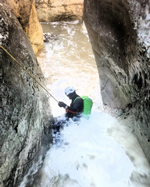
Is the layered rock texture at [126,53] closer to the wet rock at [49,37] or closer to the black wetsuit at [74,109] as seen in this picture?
the black wetsuit at [74,109]

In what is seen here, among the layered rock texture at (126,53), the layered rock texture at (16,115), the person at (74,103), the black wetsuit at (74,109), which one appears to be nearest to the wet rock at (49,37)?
the layered rock texture at (126,53)

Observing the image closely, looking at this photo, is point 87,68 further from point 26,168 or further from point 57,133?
point 26,168

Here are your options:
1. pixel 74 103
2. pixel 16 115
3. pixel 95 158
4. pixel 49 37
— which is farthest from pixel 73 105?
pixel 49 37

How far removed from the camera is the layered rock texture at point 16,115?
1.66m

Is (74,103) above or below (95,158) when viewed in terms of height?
above

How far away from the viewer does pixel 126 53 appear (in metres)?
2.93

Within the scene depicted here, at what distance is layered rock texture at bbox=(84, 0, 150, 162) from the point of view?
2.31m

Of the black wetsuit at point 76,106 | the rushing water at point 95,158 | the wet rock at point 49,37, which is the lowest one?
the rushing water at point 95,158

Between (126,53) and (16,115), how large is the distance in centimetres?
242

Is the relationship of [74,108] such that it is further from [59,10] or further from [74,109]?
[59,10]

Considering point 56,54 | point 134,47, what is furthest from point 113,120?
point 56,54

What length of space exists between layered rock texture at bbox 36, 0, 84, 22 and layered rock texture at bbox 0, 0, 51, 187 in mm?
11067

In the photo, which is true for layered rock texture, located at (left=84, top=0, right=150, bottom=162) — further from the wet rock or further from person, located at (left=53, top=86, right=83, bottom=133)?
the wet rock

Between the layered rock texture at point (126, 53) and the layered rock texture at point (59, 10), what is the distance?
30.3 feet
